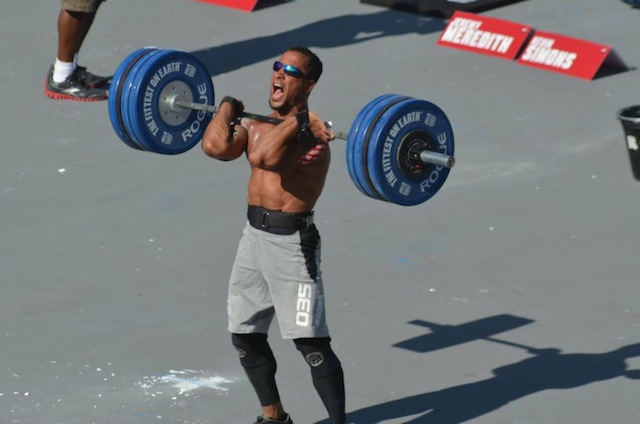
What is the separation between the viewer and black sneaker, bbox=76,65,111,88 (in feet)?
41.0

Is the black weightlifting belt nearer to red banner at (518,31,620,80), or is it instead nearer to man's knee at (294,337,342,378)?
man's knee at (294,337,342,378)

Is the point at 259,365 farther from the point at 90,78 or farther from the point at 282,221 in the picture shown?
the point at 90,78

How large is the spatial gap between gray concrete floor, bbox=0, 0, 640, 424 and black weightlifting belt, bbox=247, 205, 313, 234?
1.08 metres

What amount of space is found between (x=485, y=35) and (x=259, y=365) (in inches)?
236

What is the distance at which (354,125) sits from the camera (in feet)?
24.1

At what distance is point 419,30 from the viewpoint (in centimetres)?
1350

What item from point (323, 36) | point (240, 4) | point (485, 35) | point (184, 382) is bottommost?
point (184, 382)

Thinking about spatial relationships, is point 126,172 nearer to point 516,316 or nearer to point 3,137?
point 3,137

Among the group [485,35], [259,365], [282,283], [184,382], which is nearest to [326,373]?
[259,365]

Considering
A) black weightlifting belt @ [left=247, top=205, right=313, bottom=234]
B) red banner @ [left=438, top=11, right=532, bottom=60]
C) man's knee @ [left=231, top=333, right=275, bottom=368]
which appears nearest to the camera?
black weightlifting belt @ [left=247, top=205, right=313, bottom=234]

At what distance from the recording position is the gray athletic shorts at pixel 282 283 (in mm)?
7316

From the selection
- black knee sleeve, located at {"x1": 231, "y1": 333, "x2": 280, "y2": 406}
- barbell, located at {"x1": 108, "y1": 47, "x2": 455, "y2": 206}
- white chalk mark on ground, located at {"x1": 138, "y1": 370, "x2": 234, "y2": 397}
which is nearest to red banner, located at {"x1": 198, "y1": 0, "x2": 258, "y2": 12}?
barbell, located at {"x1": 108, "y1": 47, "x2": 455, "y2": 206}

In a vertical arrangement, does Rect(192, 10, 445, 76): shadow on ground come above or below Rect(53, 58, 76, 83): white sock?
above

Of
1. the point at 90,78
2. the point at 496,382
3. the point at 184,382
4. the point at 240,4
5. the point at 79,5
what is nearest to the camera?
the point at 496,382
